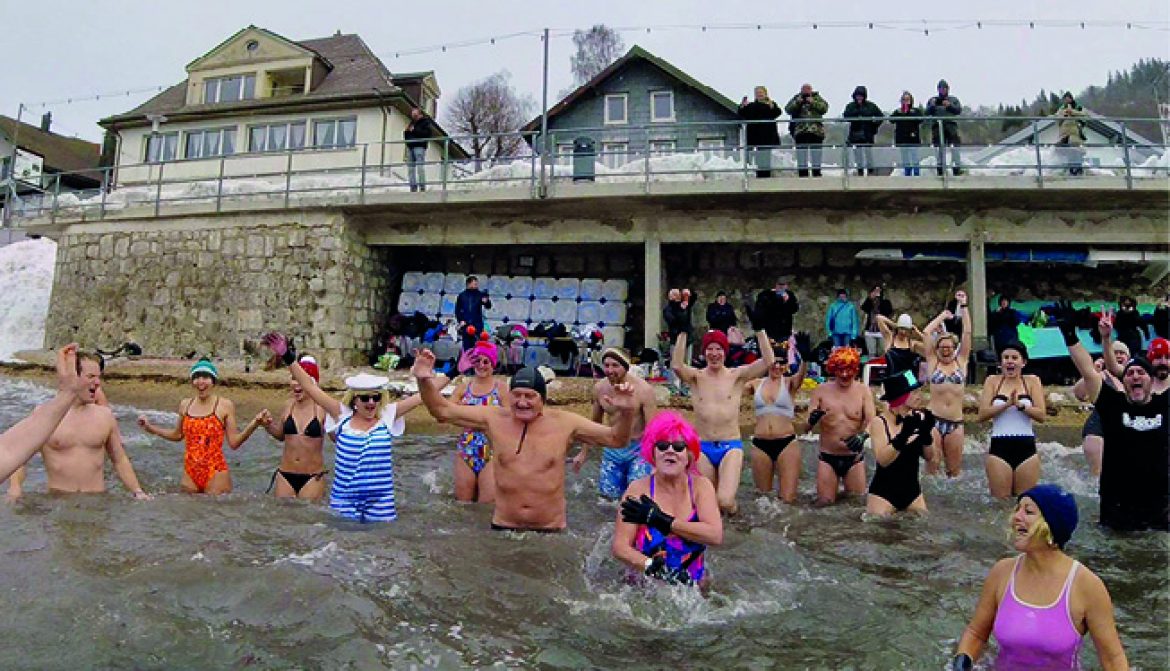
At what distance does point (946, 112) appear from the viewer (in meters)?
13.9

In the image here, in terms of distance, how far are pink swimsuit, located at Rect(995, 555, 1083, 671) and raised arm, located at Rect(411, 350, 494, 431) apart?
3084 mm

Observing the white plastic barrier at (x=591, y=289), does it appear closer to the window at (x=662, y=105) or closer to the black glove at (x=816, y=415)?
the window at (x=662, y=105)

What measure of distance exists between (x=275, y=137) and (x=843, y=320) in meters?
20.1

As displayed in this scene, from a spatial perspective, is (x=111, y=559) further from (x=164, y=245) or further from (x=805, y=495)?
(x=164, y=245)

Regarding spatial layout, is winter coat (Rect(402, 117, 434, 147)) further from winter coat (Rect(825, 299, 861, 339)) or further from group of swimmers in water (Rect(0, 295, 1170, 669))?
group of swimmers in water (Rect(0, 295, 1170, 669))

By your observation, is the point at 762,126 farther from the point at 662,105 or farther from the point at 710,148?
the point at 662,105

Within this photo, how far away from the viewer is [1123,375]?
5176 mm

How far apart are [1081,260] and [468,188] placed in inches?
510

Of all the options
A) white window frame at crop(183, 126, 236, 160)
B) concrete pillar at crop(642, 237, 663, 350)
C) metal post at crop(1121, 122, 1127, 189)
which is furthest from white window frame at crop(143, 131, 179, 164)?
metal post at crop(1121, 122, 1127, 189)

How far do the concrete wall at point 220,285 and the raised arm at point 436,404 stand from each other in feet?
39.7

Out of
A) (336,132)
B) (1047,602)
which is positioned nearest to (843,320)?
(1047,602)

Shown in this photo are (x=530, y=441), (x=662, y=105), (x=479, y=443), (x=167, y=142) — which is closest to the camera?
(x=530, y=441)

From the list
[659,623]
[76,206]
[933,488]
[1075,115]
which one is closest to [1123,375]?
[933,488]

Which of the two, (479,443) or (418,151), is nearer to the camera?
(479,443)
